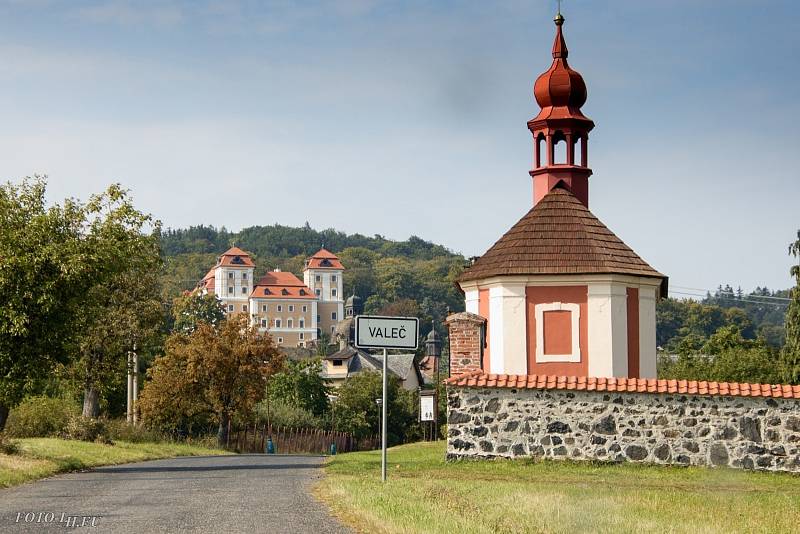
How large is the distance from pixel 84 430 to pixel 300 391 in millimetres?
37156

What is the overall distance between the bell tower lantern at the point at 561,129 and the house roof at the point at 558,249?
7.05 feet

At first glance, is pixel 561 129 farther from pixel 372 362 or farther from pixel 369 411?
pixel 372 362

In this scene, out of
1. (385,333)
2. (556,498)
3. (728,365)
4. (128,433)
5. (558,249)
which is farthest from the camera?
(728,365)

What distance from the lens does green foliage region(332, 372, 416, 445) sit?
65.8 metres

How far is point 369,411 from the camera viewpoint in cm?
6819

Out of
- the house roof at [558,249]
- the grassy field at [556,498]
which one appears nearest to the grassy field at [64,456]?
the grassy field at [556,498]

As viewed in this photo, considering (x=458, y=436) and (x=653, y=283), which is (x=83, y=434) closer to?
(x=458, y=436)

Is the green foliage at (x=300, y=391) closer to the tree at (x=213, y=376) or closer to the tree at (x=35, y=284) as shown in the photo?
the tree at (x=213, y=376)

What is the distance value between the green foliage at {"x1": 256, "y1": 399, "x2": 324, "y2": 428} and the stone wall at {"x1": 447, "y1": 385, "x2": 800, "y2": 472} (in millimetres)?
35126

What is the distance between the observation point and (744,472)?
20.4m

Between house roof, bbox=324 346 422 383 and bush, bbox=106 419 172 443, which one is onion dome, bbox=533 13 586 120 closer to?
bush, bbox=106 419 172 443

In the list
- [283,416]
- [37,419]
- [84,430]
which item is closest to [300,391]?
[283,416]

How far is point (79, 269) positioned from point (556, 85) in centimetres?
1751

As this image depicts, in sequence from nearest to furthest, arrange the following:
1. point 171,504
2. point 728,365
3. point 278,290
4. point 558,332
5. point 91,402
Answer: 1. point 171,504
2. point 558,332
3. point 91,402
4. point 728,365
5. point 278,290
